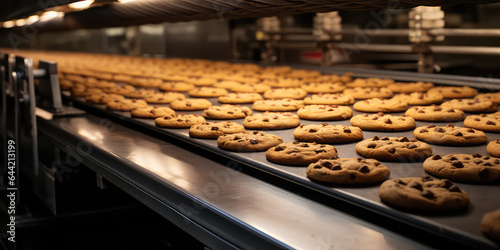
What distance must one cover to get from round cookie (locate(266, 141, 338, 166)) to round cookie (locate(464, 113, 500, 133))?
79 cm

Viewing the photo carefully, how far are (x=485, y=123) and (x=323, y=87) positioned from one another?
1392 millimetres

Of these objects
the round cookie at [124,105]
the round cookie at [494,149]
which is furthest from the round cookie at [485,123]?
the round cookie at [124,105]

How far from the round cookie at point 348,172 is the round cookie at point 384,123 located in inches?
27.8

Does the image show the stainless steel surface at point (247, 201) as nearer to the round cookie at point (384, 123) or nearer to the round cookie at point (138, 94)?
the round cookie at point (384, 123)

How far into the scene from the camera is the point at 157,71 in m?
4.91

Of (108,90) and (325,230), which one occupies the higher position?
(108,90)

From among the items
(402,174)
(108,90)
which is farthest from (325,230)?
(108,90)

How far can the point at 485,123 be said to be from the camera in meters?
2.01

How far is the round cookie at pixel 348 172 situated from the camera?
4.33ft

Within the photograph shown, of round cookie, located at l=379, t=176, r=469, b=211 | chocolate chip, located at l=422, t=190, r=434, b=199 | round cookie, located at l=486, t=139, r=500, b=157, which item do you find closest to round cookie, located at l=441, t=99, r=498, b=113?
round cookie, located at l=486, t=139, r=500, b=157

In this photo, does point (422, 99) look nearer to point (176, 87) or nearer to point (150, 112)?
point (150, 112)

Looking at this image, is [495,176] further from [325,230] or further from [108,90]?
[108,90]

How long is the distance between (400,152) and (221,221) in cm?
70

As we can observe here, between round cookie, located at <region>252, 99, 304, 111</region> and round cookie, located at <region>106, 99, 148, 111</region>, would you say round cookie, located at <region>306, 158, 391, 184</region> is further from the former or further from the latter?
round cookie, located at <region>106, 99, 148, 111</region>
